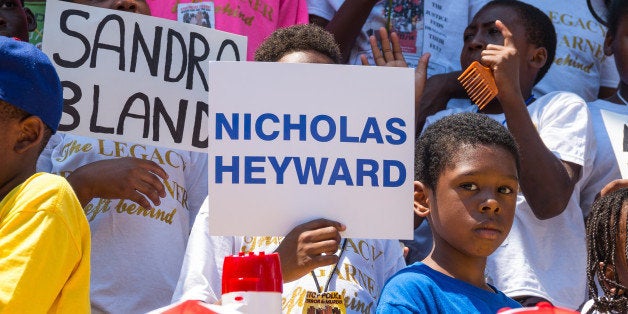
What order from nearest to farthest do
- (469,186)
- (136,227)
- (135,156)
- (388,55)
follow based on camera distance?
1. (469,186)
2. (136,227)
3. (388,55)
4. (135,156)

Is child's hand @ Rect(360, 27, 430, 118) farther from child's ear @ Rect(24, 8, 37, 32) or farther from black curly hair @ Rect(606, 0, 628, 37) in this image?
child's ear @ Rect(24, 8, 37, 32)

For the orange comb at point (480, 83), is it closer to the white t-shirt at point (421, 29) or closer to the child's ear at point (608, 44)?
the white t-shirt at point (421, 29)

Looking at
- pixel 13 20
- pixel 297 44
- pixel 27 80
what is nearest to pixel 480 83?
pixel 297 44

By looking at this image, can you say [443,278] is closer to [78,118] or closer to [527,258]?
[527,258]

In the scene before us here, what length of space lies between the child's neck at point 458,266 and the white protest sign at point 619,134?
1.58 m

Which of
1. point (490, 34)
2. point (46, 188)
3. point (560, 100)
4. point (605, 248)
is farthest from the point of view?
point (490, 34)

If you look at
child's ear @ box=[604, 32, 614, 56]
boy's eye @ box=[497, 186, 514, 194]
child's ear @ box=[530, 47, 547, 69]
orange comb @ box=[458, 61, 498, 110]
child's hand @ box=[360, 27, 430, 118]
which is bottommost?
A: boy's eye @ box=[497, 186, 514, 194]

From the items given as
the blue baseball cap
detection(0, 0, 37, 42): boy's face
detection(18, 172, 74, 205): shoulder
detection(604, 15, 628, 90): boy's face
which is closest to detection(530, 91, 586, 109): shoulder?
detection(604, 15, 628, 90): boy's face

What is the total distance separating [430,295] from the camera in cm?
334

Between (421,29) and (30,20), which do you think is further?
(421,29)

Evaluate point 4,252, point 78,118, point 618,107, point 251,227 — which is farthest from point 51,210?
point 618,107

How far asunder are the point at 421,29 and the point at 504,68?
97cm

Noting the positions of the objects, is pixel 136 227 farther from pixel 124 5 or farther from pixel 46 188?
pixel 46 188

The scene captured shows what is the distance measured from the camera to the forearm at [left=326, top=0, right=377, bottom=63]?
5.31 meters
